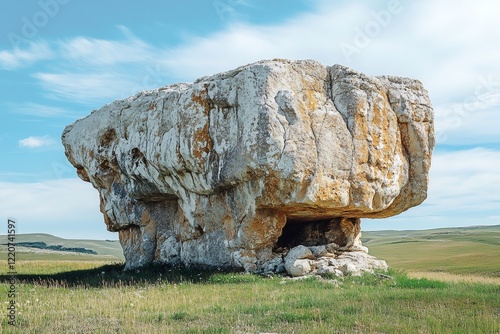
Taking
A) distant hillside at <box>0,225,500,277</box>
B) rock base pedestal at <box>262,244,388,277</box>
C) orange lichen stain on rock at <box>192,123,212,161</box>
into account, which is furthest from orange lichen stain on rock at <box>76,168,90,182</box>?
distant hillside at <box>0,225,500,277</box>

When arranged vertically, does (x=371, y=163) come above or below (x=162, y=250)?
above

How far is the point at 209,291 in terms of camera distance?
18.0 m

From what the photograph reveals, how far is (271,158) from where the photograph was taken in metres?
20.1

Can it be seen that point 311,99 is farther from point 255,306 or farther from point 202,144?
point 255,306

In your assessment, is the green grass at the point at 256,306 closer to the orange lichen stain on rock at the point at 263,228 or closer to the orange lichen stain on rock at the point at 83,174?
the orange lichen stain on rock at the point at 263,228

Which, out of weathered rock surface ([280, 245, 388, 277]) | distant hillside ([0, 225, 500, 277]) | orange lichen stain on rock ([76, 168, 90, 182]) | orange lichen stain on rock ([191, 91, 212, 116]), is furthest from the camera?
distant hillside ([0, 225, 500, 277])

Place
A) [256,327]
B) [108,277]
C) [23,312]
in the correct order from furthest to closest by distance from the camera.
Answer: [108,277] → [23,312] → [256,327]

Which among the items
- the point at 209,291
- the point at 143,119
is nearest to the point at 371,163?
the point at 209,291

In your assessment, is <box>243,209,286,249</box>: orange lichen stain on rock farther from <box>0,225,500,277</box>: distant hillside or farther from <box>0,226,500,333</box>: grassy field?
<box>0,225,500,277</box>: distant hillside

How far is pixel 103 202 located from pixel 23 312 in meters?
16.5

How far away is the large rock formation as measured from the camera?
20703 mm

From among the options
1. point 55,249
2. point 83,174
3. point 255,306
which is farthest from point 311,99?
point 55,249

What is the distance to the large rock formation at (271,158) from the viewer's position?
2070cm

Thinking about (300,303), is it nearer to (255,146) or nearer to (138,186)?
(255,146)
